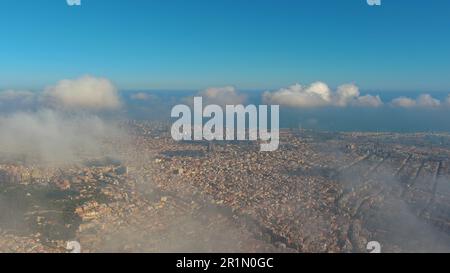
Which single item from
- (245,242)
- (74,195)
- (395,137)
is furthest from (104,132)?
(245,242)

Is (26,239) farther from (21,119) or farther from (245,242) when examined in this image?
(21,119)

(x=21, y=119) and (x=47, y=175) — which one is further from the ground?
(x=21, y=119)

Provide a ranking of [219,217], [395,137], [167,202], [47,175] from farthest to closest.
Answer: [395,137] < [47,175] < [167,202] < [219,217]
